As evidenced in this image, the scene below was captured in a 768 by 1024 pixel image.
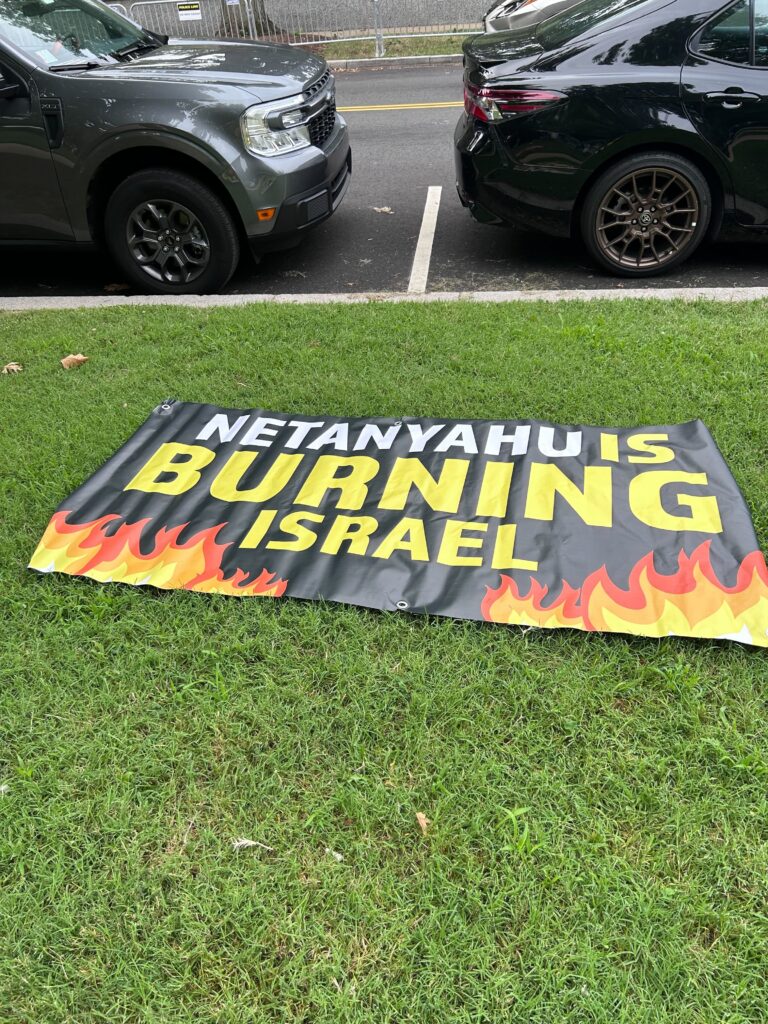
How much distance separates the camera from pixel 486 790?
213 cm

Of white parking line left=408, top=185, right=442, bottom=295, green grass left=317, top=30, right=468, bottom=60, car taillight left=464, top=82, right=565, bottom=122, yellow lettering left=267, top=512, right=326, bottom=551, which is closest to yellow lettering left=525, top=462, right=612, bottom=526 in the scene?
yellow lettering left=267, top=512, right=326, bottom=551

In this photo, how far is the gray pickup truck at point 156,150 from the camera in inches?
194

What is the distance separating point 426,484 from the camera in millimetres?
3252

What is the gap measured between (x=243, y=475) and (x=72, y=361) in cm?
172

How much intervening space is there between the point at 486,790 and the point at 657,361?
2.67 metres

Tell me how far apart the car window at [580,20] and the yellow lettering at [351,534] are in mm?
3747

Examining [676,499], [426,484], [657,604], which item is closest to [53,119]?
[426,484]

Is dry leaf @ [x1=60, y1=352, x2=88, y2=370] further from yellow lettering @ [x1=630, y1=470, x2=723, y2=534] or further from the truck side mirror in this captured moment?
yellow lettering @ [x1=630, y1=470, x2=723, y2=534]

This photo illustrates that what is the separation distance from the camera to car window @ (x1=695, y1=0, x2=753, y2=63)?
4.75m

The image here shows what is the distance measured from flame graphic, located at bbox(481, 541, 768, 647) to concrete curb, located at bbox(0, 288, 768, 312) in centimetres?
260

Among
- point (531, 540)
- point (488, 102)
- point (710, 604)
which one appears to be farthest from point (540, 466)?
point (488, 102)

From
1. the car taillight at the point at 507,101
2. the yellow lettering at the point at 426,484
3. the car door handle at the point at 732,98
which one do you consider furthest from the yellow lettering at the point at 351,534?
the car door handle at the point at 732,98

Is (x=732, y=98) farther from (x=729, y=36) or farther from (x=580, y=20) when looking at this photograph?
(x=580, y=20)

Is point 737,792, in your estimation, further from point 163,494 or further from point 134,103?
point 134,103
